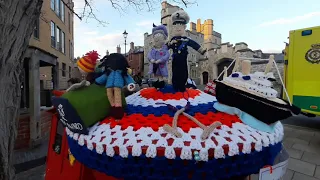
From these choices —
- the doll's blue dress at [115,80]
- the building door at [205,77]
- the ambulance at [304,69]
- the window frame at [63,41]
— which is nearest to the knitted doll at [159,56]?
the doll's blue dress at [115,80]

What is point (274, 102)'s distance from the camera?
1.35 meters

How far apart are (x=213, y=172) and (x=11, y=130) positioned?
6.16 ft

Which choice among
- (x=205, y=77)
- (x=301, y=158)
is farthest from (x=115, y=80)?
(x=205, y=77)

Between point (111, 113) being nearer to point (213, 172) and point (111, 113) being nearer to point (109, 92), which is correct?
point (109, 92)

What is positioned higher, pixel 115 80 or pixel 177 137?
pixel 115 80

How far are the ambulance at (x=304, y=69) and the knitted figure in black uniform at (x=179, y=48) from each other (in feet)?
15.8

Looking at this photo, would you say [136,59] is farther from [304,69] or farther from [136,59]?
[304,69]

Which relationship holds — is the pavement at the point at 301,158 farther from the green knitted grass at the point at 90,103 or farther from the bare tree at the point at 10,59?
the green knitted grass at the point at 90,103

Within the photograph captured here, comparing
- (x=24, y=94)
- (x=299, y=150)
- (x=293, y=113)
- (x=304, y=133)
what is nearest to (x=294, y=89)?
(x=304, y=133)

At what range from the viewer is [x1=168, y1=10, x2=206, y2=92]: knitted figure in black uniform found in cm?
178

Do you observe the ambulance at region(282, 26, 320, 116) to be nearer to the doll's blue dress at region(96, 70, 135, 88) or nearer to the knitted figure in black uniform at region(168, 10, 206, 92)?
the knitted figure in black uniform at region(168, 10, 206, 92)

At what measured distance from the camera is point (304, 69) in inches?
232

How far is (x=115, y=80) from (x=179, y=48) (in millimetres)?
638

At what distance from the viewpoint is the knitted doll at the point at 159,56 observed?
1.90m
